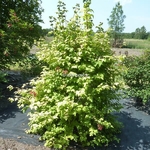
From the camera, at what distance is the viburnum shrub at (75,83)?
3670 mm

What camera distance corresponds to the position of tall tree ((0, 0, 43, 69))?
6328mm

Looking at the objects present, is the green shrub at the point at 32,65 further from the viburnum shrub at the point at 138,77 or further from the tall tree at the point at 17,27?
the viburnum shrub at the point at 138,77

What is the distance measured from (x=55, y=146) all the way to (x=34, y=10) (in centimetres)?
583

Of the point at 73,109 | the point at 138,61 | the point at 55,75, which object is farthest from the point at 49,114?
the point at 138,61

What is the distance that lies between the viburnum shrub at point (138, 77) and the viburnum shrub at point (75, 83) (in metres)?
1.79

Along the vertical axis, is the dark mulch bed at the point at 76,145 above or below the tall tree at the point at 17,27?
below

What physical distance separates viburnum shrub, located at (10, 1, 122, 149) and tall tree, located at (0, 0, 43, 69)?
272 cm

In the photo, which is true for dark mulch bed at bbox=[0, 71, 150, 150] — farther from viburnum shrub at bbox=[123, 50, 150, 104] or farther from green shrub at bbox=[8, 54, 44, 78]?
green shrub at bbox=[8, 54, 44, 78]

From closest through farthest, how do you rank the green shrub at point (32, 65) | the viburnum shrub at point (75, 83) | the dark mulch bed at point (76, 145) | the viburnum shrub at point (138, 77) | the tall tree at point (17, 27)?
the viburnum shrub at point (75, 83) < the dark mulch bed at point (76, 145) < the viburnum shrub at point (138, 77) < the tall tree at point (17, 27) < the green shrub at point (32, 65)

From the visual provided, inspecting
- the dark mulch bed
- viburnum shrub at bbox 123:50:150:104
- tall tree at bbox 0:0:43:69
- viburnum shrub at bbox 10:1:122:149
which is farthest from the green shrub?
viburnum shrub at bbox 10:1:122:149

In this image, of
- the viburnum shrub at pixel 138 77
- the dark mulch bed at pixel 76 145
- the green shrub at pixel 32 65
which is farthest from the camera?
the green shrub at pixel 32 65

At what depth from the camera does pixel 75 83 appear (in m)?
3.78

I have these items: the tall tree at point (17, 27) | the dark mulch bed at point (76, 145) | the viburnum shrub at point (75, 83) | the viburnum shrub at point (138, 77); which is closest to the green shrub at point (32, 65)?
the tall tree at point (17, 27)

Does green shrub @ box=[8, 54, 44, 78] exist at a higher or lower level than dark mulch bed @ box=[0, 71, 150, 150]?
higher
